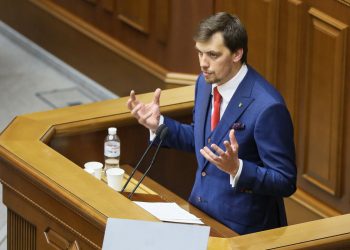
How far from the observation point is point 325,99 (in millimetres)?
5430

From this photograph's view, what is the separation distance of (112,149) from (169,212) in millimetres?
654

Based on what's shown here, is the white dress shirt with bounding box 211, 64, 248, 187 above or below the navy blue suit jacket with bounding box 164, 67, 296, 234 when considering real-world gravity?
above

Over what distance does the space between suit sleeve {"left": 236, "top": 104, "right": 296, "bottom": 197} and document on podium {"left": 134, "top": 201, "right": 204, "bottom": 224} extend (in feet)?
0.70

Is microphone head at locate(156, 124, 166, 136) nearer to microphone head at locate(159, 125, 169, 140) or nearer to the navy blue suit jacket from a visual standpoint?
microphone head at locate(159, 125, 169, 140)

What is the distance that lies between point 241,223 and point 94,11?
3213 mm

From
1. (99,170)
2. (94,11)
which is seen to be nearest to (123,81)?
(94,11)

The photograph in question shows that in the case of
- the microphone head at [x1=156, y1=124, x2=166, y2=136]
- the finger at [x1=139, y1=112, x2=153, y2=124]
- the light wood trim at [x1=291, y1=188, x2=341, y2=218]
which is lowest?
the light wood trim at [x1=291, y1=188, x2=341, y2=218]

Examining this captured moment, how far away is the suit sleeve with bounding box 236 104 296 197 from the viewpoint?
4.08 m

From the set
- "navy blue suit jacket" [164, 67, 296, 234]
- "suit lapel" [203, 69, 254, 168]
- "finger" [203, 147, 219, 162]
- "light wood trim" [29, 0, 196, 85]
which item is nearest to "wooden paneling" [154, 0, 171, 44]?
"light wood trim" [29, 0, 196, 85]

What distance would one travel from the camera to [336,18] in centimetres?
532

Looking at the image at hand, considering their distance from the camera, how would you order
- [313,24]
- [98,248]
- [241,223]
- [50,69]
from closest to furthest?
[98,248] < [241,223] < [313,24] < [50,69]

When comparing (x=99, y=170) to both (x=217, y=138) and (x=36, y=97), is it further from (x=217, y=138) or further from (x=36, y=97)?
(x=36, y=97)

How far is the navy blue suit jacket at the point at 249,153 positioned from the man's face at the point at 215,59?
0.12m

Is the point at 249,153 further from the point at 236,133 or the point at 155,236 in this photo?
the point at 155,236
